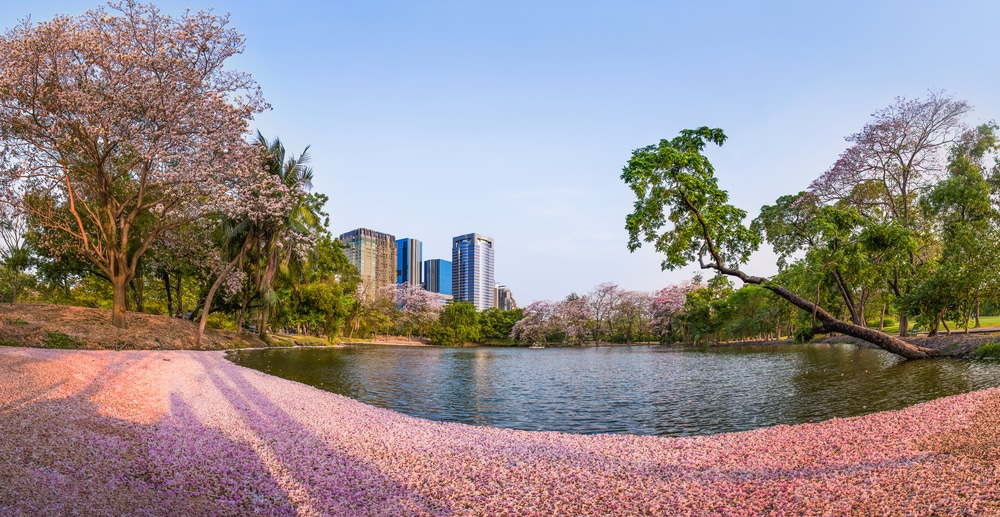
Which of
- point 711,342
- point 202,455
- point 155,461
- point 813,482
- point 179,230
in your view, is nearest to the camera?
point 813,482

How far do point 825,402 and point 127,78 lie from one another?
89.5 feet

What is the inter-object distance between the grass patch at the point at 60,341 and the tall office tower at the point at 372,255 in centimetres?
11222

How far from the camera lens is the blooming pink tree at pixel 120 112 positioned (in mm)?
18172

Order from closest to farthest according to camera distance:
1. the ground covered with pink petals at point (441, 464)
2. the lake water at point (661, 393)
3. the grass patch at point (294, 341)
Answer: the ground covered with pink petals at point (441, 464), the lake water at point (661, 393), the grass patch at point (294, 341)

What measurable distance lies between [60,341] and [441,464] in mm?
23019

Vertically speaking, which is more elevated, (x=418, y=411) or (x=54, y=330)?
(x=54, y=330)

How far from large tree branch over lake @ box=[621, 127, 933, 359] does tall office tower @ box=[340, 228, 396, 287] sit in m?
120

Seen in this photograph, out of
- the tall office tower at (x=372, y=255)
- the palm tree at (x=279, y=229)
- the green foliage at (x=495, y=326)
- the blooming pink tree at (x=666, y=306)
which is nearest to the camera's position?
the palm tree at (x=279, y=229)

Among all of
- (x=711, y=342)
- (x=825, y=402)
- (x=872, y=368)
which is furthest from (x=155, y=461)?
(x=711, y=342)

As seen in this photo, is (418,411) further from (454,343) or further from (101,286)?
(454,343)

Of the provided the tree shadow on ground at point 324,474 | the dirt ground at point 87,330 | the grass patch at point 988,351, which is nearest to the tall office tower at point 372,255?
the dirt ground at point 87,330

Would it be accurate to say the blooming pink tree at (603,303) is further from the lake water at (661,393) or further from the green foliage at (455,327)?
the lake water at (661,393)

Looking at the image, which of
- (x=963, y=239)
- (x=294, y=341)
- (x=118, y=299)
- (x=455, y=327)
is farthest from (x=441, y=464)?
(x=455, y=327)

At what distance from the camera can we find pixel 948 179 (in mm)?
24875
